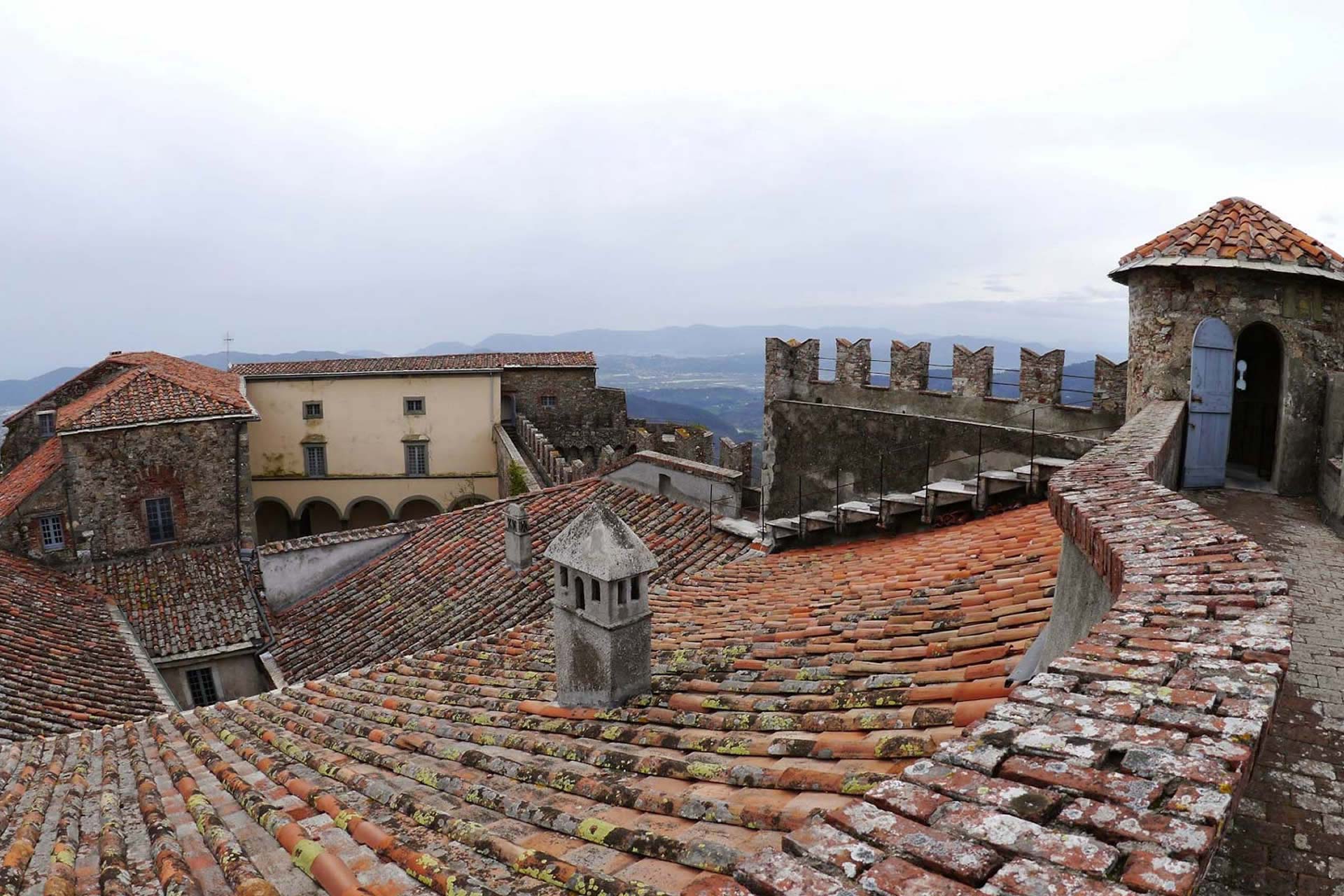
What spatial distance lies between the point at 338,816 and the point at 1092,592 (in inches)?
156

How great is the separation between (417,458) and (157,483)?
32.4 ft

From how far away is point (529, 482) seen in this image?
23391 millimetres

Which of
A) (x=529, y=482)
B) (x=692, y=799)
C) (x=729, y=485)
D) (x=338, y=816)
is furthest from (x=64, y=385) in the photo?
(x=692, y=799)

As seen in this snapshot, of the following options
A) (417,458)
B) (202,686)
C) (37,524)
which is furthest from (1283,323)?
(417,458)

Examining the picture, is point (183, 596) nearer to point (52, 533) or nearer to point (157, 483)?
point (157, 483)

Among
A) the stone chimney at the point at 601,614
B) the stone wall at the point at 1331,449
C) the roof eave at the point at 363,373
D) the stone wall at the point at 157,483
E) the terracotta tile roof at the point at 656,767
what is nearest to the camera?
the terracotta tile roof at the point at 656,767

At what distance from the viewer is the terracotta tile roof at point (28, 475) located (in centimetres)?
1959

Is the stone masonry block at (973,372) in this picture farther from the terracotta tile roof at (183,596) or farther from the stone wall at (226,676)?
the terracotta tile roof at (183,596)

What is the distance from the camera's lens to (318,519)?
30609 mm

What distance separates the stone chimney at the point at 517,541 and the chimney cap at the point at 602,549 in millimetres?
7880

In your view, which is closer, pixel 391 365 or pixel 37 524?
pixel 37 524

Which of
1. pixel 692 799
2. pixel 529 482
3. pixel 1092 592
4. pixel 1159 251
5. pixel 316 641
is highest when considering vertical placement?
pixel 1159 251

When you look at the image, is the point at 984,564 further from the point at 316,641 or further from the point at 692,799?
the point at 316,641

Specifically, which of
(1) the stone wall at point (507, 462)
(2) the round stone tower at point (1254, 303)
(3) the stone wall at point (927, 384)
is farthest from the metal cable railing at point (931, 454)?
(1) the stone wall at point (507, 462)
